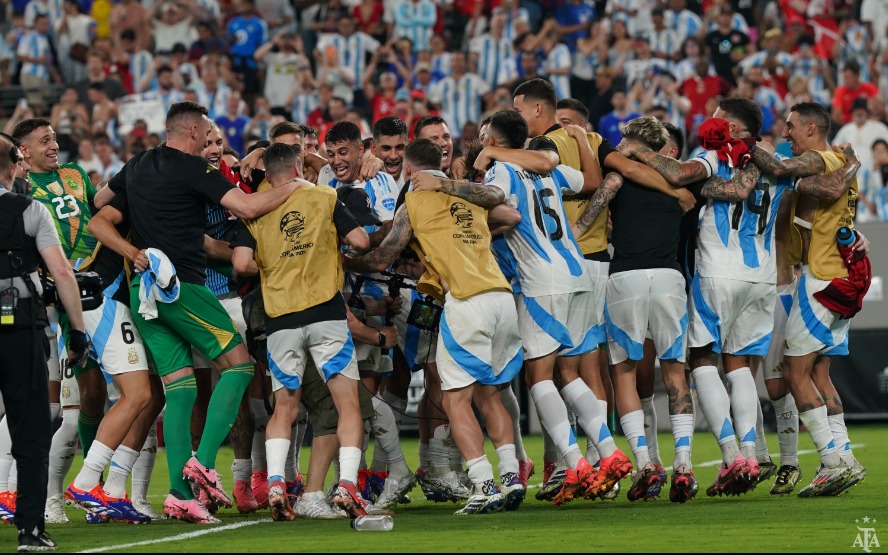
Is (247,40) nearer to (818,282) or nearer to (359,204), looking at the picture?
(359,204)

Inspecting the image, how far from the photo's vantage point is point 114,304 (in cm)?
948

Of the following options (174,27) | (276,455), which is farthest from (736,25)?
(276,455)

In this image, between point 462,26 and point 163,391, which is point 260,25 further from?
point 163,391

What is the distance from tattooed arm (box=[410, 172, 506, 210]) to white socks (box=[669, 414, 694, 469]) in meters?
2.08

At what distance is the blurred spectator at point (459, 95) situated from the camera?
73.3 ft

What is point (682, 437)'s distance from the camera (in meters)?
9.77

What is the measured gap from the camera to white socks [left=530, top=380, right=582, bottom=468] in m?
9.41

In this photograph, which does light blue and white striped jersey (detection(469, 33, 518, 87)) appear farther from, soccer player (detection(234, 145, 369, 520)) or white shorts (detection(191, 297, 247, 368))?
soccer player (detection(234, 145, 369, 520))

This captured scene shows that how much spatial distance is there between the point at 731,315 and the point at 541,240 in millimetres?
1539

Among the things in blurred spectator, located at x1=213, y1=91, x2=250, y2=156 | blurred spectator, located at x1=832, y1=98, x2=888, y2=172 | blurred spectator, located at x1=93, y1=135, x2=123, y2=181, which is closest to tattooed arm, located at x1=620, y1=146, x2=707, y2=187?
blurred spectator, located at x1=832, y1=98, x2=888, y2=172

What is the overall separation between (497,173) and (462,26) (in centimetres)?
1618

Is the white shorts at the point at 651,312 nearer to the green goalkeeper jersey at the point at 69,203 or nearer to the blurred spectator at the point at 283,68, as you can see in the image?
→ the green goalkeeper jersey at the point at 69,203

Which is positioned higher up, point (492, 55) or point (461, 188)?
point (492, 55)

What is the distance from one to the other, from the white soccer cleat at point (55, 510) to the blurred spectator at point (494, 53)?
1444 cm
